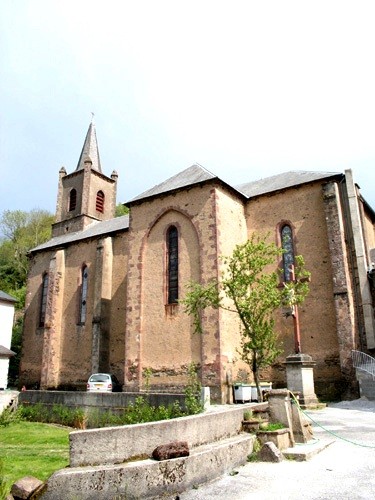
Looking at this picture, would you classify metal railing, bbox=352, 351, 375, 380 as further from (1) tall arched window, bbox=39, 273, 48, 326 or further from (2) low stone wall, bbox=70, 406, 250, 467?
(1) tall arched window, bbox=39, 273, 48, 326

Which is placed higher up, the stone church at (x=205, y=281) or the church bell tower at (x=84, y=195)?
the church bell tower at (x=84, y=195)

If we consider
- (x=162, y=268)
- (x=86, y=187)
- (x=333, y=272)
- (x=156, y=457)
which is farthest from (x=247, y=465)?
(x=86, y=187)

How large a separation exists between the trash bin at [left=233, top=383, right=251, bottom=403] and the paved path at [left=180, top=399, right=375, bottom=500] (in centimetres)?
840

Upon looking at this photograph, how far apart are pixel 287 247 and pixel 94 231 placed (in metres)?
15.1

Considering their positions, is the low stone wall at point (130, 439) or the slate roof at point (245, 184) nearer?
the low stone wall at point (130, 439)

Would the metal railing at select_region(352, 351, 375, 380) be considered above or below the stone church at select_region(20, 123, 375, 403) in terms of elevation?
below

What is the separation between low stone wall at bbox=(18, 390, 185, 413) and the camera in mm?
11625

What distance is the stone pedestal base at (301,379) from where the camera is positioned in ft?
47.1

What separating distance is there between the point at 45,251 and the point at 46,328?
22.0ft

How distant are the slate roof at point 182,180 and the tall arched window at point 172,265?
227 centimetres

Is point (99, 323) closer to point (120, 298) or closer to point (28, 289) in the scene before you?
point (120, 298)

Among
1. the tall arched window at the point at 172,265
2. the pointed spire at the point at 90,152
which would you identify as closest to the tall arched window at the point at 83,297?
the tall arched window at the point at 172,265

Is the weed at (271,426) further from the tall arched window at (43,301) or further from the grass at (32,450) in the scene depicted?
the tall arched window at (43,301)

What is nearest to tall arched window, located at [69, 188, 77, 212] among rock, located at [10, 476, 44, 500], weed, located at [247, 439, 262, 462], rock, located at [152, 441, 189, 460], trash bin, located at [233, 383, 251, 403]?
trash bin, located at [233, 383, 251, 403]
